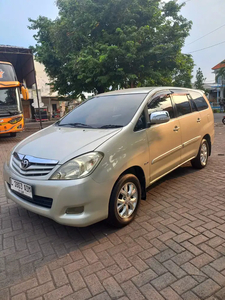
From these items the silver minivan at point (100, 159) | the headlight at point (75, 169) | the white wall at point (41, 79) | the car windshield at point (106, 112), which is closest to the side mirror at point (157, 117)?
the silver minivan at point (100, 159)

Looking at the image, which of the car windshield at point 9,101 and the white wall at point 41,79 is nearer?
the car windshield at point 9,101

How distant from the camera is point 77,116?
384cm

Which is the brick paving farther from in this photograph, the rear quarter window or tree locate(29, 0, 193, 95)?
tree locate(29, 0, 193, 95)

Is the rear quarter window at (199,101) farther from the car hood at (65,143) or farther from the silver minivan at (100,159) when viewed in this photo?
the car hood at (65,143)

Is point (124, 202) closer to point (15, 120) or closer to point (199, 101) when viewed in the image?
point (199, 101)

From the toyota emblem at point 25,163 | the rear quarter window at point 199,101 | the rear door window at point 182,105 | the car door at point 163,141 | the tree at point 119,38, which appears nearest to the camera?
the toyota emblem at point 25,163

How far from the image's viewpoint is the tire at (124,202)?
2.67m

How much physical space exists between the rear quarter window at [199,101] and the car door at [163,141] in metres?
1.08

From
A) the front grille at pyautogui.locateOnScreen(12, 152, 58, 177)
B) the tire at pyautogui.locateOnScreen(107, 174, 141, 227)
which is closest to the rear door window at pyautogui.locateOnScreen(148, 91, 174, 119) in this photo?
the tire at pyautogui.locateOnScreen(107, 174, 141, 227)

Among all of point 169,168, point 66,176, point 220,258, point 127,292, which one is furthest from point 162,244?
point 169,168

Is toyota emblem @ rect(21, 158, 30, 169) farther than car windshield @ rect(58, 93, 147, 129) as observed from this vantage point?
No

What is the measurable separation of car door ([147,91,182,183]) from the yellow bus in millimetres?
8426

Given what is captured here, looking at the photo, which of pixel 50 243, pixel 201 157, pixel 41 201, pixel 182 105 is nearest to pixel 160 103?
pixel 182 105

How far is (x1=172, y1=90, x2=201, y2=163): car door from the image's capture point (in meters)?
4.17
